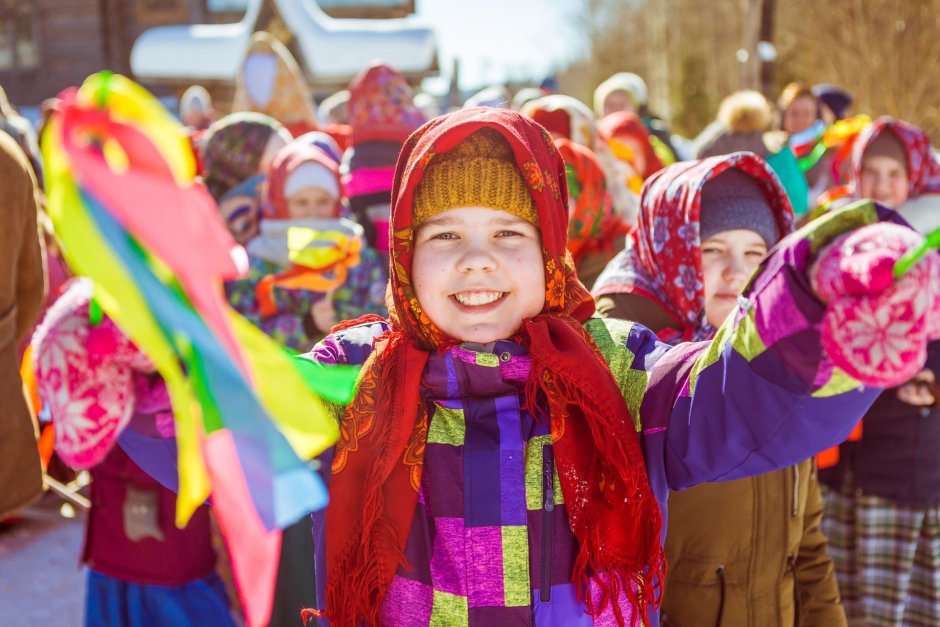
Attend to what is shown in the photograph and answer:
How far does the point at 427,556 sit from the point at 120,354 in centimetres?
62

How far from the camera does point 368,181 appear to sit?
4.06 metres

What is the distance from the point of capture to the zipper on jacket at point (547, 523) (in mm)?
1353

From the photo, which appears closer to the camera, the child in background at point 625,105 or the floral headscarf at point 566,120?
the floral headscarf at point 566,120

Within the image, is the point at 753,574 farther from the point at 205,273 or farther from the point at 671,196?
the point at 205,273

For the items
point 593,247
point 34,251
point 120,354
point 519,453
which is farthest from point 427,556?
point 593,247

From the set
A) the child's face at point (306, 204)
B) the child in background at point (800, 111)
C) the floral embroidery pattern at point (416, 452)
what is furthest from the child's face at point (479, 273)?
the child in background at point (800, 111)

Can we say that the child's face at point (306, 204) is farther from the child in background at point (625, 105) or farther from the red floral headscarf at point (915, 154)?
the child in background at point (625, 105)

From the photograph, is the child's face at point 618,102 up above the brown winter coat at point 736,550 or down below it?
above


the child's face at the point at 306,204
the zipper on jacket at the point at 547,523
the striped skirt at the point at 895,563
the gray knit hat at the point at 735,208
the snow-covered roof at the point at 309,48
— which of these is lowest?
the striped skirt at the point at 895,563

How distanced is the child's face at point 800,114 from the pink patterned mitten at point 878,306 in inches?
279

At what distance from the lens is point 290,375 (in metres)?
0.89

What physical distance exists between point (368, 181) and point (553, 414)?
9.57 feet

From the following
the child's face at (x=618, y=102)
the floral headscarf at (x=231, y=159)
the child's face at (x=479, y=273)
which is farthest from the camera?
the child's face at (x=618, y=102)

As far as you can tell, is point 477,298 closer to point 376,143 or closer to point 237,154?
point 376,143
